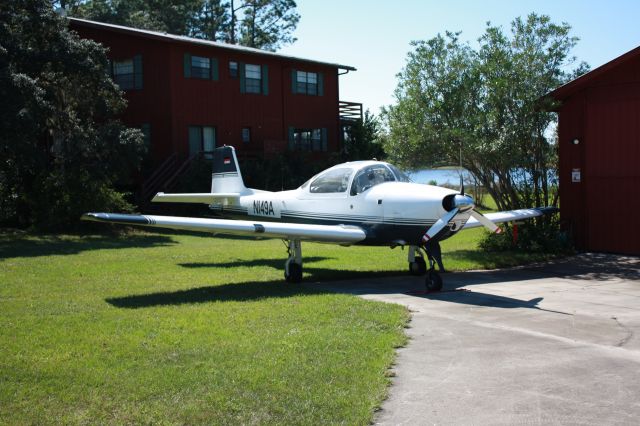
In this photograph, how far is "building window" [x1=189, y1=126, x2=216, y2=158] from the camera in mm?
28766

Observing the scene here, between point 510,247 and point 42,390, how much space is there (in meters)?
13.7

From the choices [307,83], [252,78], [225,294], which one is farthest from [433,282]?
[307,83]

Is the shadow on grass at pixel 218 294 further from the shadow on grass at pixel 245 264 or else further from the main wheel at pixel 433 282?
the shadow on grass at pixel 245 264

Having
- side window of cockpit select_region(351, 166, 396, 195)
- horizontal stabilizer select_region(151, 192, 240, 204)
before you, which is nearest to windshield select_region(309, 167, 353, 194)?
side window of cockpit select_region(351, 166, 396, 195)

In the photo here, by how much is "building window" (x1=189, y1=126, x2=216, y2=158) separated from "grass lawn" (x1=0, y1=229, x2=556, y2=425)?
15386mm

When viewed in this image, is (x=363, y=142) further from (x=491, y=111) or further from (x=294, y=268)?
(x=294, y=268)

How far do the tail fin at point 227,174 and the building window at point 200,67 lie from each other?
12719mm

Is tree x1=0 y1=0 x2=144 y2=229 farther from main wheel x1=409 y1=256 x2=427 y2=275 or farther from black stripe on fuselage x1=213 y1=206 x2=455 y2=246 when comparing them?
main wheel x1=409 y1=256 x2=427 y2=275

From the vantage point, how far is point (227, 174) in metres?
16.9

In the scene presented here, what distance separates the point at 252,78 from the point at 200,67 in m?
2.87

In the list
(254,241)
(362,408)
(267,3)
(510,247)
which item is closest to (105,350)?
(362,408)

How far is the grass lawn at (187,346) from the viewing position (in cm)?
536

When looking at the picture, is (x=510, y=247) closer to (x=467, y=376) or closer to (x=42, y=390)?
(x=467, y=376)

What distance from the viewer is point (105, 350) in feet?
22.7
